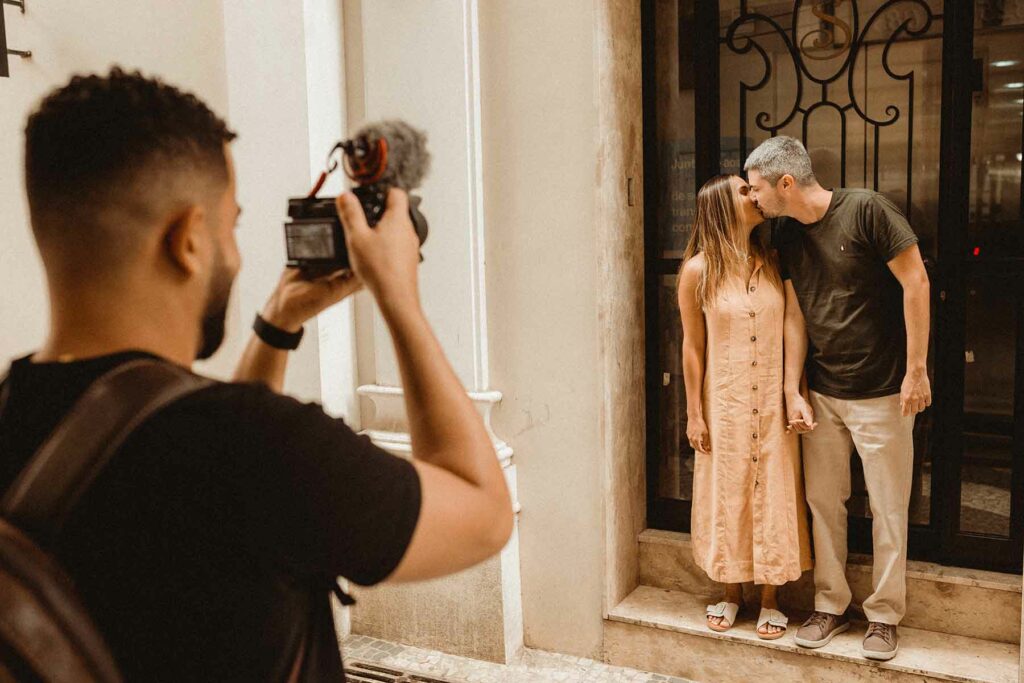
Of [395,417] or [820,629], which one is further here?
[395,417]

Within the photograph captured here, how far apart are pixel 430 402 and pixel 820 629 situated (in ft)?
9.93

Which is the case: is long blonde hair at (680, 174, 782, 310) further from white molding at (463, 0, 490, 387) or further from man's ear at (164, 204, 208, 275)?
man's ear at (164, 204, 208, 275)

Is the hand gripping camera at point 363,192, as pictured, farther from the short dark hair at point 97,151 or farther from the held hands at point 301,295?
the short dark hair at point 97,151

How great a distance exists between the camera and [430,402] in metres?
1.10

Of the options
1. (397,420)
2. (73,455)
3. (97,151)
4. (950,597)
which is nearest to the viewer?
(73,455)

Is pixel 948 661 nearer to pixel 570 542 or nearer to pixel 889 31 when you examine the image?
pixel 570 542

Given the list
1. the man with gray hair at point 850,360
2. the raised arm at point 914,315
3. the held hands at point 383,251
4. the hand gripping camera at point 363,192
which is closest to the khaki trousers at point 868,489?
the man with gray hair at point 850,360

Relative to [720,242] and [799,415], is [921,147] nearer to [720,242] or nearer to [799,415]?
[720,242]

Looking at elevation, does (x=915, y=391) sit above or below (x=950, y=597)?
above

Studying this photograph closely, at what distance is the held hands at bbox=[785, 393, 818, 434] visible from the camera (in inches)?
143

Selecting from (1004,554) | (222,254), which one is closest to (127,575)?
(222,254)

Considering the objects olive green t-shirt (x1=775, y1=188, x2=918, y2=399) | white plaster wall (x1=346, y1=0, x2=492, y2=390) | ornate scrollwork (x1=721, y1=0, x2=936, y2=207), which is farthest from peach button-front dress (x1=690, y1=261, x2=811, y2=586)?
white plaster wall (x1=346, y1=0, x2=492, y2=390)

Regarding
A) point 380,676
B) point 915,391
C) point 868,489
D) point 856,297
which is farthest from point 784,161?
point 380,676

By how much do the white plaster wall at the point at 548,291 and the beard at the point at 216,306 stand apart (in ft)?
9.01
